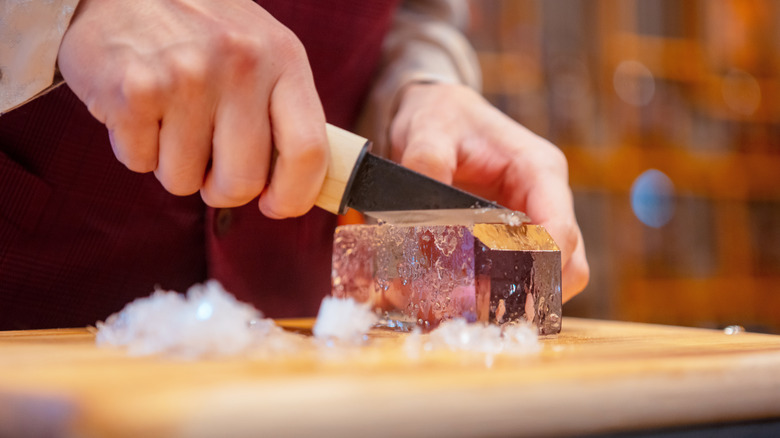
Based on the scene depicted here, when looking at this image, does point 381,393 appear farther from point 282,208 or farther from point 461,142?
point 461,142

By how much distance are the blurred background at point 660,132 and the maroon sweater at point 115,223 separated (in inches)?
79.5

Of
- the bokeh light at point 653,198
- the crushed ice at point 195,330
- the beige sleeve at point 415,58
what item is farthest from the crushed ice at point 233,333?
the bokeh light at point 653,198

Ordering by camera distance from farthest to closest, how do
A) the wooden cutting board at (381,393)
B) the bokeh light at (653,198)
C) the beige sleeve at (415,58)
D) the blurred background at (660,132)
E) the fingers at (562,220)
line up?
1. the bokeh light at (653,198)
2. the blurred background at (660,132)
3. the beige sleeve at (415,58)
4. the fingers at (562,220)
5. the wooden cutting board at (381,393)

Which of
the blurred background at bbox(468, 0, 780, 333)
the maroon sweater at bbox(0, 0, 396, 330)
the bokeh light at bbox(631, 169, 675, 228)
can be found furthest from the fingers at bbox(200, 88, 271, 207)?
the bokeh light at bbox(631, 169, 675, 228)

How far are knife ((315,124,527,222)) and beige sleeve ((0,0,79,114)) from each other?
316 mm

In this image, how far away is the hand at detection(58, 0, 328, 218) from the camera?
28.2 inches

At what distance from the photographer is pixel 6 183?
0.97 meters

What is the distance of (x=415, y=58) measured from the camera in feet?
4.38

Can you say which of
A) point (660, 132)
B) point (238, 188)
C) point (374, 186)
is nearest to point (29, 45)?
point (238, 188)

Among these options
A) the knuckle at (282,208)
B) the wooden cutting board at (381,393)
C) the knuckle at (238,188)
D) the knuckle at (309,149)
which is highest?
the knuckle at (309,149)

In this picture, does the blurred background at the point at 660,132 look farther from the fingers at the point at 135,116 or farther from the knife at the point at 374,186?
the fingers at the point at 135,116

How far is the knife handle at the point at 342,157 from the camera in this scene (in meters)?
0.83

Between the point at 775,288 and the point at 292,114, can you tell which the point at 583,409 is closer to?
the point at 292,114

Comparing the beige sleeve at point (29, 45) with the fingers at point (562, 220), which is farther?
the fingers at point (562, 220)
